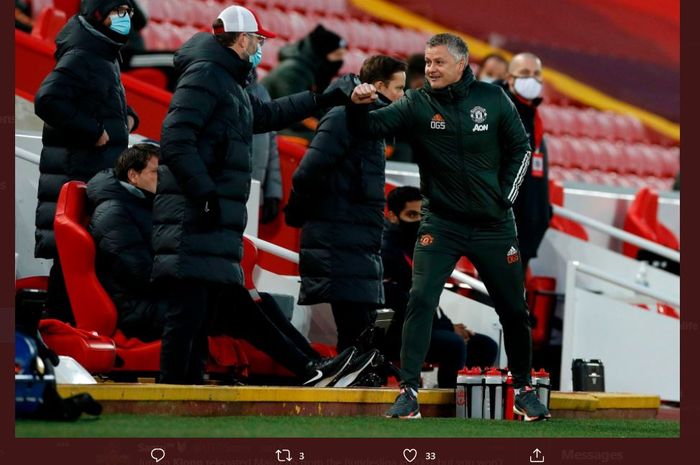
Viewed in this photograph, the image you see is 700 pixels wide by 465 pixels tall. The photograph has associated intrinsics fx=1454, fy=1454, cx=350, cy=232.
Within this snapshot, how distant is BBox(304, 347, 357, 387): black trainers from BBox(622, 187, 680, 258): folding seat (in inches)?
178

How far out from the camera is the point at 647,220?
390 inches

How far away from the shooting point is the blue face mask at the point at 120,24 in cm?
607

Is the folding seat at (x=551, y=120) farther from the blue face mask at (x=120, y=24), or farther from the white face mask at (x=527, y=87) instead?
the blue face mask at (x=120, y=24)

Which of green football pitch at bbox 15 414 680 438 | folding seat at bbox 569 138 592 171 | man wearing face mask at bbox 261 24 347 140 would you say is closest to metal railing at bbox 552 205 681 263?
man wearing face mask at bbox 261 24 347 140

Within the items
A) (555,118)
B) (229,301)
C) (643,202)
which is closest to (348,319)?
(229,301)

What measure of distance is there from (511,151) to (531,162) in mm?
2519

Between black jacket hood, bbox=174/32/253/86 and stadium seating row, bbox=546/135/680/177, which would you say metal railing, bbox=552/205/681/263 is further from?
stadium seating row, bbox=546/135/680/177

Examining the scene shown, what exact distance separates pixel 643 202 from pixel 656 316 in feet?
6.32

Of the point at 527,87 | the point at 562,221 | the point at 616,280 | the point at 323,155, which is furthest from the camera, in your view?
the point at 562,221

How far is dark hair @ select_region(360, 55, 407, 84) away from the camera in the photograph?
6.00m

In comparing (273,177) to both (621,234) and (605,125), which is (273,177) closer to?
(621,234)
